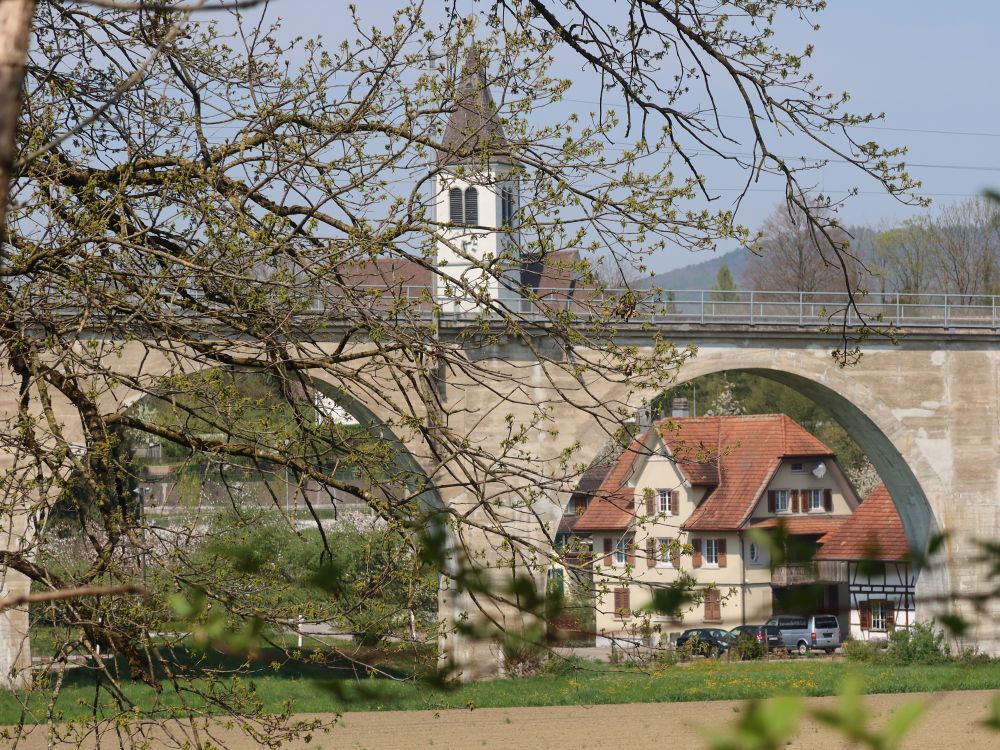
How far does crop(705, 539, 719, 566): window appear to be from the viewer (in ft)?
109

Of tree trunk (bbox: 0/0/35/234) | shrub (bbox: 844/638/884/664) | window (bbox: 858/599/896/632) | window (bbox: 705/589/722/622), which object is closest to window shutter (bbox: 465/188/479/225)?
window (bbox: 858/599/896/632)

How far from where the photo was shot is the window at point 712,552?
109 feet

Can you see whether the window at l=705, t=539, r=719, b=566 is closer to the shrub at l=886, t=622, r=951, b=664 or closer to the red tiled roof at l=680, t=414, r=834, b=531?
the red tiled roof at l=680, t=414, r=834, b=531

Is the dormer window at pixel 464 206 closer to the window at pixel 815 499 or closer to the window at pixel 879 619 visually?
the window at pixel 815 499

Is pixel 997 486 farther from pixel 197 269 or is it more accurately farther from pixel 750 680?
pixel 197 269

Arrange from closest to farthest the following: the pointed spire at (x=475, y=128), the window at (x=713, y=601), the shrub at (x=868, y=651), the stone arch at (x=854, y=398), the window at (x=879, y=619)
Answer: the window at (x=713, y=601) < the pointed spire at (x=475, y=128) < the shrub at (x=868, y=651) < the stone arch at (x=854, y=398) < the window at (x=879, y=619)

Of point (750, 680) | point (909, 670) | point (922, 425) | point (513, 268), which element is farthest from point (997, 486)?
point (513, 268)

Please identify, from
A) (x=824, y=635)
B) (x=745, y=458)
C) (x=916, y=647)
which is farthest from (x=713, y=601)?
(x=745, y=458)

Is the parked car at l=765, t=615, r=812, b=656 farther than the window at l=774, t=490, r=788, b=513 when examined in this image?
No

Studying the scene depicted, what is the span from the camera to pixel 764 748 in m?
1.19

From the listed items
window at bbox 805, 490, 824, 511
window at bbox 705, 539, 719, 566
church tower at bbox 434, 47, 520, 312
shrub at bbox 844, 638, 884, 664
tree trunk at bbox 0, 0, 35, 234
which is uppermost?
church tower at bbox 434, 47, 520, 312

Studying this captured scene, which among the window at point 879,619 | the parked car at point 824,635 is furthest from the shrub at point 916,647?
the window at point 879,619

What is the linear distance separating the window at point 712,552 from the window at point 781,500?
6.37 ft

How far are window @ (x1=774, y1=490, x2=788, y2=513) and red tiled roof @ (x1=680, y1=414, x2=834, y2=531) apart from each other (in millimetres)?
836
